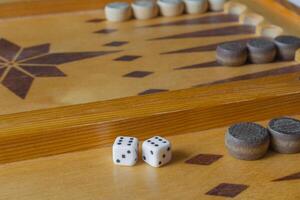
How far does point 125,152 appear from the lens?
Result: 1.17m

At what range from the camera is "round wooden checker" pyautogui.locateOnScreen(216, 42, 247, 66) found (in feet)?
5.22

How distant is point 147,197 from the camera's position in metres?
1.09

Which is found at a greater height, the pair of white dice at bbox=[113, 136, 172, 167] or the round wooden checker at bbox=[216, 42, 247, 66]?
the round wooden checker at bbox=[216, 42, 247, 66]

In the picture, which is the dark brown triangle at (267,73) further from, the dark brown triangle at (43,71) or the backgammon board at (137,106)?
the dark brown triangle at (43,71)

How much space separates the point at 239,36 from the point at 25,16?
2.45 ft

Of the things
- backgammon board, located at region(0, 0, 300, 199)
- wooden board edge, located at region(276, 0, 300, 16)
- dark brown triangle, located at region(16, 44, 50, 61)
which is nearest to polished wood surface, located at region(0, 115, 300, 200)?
backgammon board, located at region(0, 0, 300, 199)

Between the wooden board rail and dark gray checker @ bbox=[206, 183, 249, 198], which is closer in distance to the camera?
dark gray checker @ bbox=[206, 183, 249, 198]

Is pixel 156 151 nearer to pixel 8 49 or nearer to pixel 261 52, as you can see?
pixel 261 52

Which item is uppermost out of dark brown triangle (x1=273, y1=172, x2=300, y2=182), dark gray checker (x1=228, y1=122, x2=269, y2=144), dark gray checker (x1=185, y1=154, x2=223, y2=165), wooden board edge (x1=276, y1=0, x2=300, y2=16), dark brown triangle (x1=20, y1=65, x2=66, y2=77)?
wooden board edge (x1=276, y1=0, x2=300, y2=16)

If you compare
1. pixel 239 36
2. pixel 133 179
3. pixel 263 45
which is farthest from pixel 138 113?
pixel 239 36

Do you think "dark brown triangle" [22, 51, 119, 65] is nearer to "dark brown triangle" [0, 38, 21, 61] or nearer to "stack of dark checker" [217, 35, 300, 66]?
"dark brown triangle" [0, 38, 21, 61]

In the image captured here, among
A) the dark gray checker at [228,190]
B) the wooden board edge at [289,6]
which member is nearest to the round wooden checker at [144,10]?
the wooden board edge at [289,6]

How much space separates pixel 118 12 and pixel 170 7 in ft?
0.58

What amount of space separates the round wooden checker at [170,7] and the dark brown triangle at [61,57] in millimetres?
351
